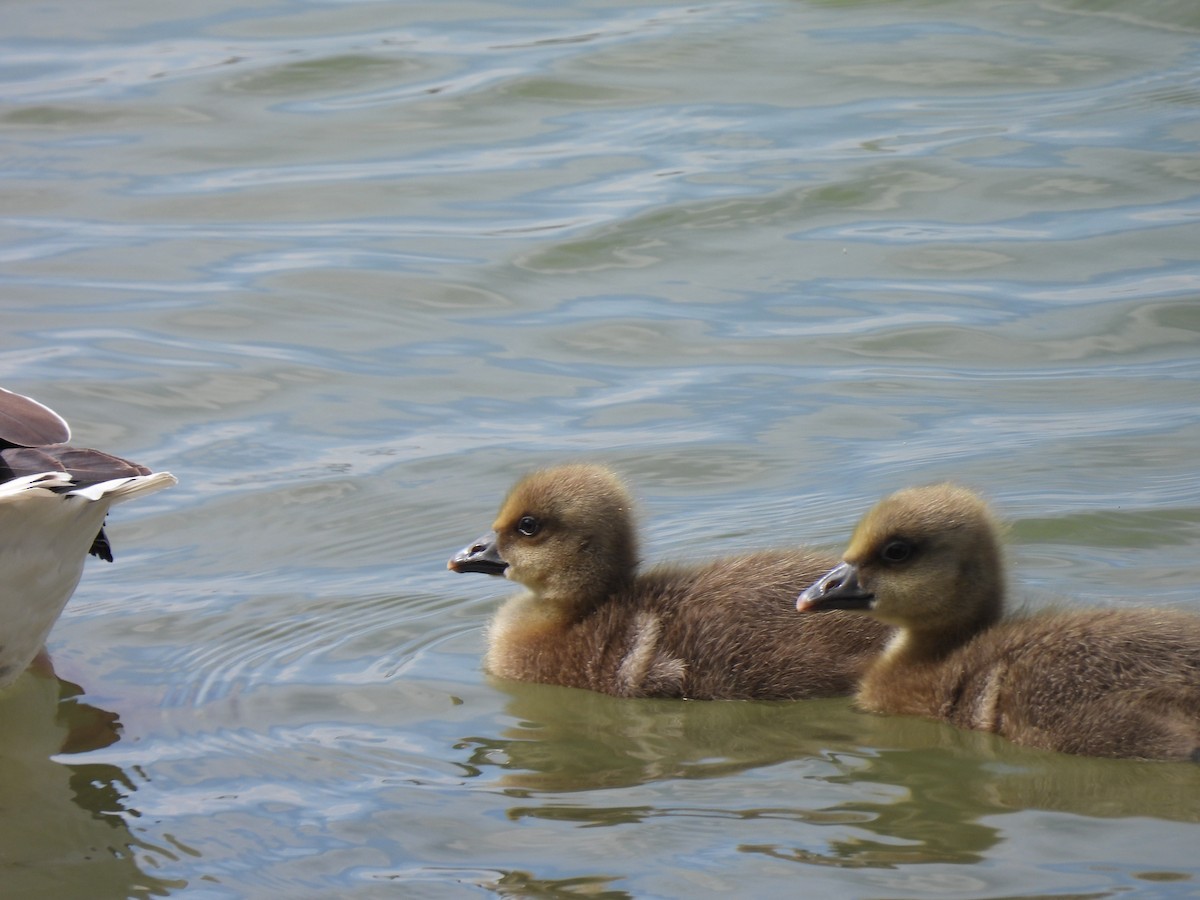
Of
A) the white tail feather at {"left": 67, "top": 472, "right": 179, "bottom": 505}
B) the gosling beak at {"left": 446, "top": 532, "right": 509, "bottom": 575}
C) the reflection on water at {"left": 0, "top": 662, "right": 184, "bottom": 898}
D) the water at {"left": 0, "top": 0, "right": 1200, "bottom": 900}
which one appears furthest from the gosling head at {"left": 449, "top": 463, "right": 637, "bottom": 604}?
the reflection on water at {"left": 0, "top": 662, "right": 184, "bottom": 898}

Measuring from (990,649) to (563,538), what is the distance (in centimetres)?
144

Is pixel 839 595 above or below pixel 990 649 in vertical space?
above

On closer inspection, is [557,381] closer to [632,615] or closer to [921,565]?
[632,615]

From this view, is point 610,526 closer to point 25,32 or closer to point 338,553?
point 338,553

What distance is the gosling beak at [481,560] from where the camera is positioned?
6.36m

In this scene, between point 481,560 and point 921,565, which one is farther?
point 481,560

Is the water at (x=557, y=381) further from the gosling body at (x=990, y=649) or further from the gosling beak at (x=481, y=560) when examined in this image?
the gosling beak at (x=481, y=560)

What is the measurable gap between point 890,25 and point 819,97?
1689 mm

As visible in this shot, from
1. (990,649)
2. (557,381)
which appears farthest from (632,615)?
(557,381)

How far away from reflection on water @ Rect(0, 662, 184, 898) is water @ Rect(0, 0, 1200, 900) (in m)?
0.02

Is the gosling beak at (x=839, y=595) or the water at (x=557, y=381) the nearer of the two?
the water at (x=557, y=381)

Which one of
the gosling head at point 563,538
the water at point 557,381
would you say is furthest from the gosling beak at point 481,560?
the water at point 557,381

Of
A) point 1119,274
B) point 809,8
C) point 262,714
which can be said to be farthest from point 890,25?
point 262,714

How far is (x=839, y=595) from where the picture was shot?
5.76 m
